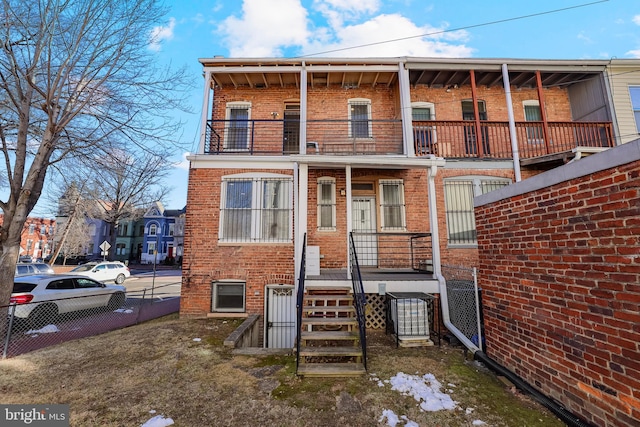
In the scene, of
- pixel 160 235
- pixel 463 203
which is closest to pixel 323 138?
pixel 463 203

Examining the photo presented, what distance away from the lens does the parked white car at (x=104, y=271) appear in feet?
58.8

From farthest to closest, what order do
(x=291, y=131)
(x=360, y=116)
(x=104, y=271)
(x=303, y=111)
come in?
(x=104, y=271)
(x=291, y=131)
(x=360, y=116)
(x=303, y=111)

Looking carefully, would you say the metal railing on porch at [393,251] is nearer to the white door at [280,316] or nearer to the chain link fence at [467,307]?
the chain link fence at [467,307]

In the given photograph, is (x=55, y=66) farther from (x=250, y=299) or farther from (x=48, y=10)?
(x=250, y=299)

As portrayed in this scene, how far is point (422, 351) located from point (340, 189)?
15.9ft

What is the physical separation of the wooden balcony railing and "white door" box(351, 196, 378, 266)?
1.61 meters

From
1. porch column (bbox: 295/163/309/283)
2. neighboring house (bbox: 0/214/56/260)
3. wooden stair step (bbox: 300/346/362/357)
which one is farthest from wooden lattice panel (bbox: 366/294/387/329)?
neighboring house (bbox: 0/214/56/260)

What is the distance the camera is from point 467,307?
566 cm

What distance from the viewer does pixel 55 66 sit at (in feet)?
20.3

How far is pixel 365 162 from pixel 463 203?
3.63 metres

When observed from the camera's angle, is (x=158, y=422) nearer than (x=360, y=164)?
Yes

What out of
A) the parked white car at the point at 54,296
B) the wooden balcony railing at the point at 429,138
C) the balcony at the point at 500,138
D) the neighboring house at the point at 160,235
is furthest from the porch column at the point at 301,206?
the neighboring house at the point at 160,235

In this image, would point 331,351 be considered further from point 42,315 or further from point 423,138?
point 42,315

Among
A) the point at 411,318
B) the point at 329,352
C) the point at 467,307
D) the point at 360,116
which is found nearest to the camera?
the point at 329,352
